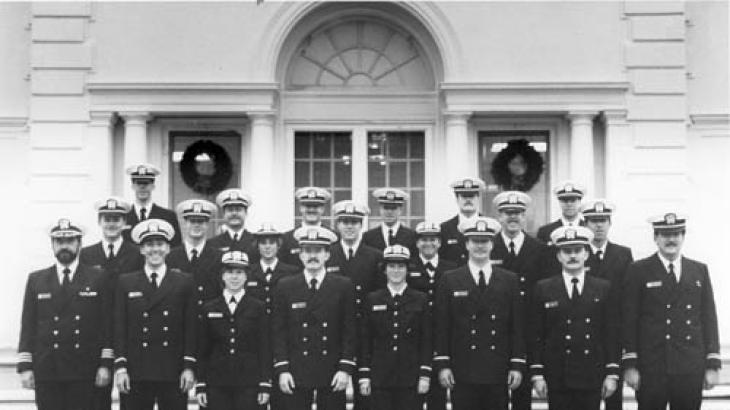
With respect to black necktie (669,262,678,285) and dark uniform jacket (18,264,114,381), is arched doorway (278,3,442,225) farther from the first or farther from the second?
black necktie (669,262,678,285)

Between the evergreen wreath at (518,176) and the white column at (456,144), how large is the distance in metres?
0.57

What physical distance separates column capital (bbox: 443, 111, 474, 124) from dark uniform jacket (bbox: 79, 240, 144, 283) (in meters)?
4.67

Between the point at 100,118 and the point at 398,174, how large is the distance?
12.1ft

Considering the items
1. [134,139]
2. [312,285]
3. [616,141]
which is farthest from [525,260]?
[134,139]

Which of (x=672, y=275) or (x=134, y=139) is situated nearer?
(x=672, y=275)

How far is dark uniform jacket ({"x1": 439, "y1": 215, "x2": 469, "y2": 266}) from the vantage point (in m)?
9.66

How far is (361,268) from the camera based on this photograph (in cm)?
911

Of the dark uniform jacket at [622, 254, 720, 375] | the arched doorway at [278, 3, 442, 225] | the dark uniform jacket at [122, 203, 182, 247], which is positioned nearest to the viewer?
the dark uniform jacket at [622, 254, 720, 375]

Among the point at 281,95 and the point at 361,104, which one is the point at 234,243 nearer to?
the point at 281,95

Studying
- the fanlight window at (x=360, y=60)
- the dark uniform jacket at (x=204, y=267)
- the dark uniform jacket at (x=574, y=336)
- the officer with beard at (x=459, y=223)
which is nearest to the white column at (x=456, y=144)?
the fanlight window at (x=360, y=60)

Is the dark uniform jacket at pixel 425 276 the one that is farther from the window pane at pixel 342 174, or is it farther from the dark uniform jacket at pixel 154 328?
the window pane at pixel 342 174

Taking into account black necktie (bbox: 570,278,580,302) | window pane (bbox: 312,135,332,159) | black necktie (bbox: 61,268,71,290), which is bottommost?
black necktie (bbox: 570,278,580,302)

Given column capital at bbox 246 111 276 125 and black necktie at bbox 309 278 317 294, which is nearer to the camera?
black necktie at bbox 309 278 317 294

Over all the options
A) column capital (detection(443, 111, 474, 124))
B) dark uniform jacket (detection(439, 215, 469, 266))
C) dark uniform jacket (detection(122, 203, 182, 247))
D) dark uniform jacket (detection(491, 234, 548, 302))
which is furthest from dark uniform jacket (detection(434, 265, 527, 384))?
column capital (detection(443, 111, 474, 124))
